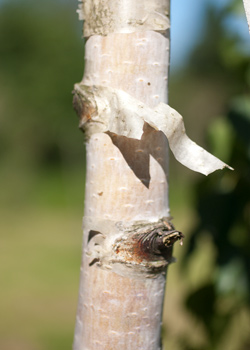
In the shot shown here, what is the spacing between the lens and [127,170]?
25.4 inches

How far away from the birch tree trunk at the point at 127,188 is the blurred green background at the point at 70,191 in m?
0.55

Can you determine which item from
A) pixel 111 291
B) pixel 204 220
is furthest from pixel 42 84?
pixel 111 291

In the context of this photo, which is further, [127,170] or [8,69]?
[8,69]

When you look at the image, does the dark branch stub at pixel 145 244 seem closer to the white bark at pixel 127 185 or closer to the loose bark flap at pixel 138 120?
the white bark at pixel 127 185

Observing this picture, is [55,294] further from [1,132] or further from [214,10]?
[1,132]

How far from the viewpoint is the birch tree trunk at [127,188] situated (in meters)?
0.64

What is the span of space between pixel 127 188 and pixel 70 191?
8.72m

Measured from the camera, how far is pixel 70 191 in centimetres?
929

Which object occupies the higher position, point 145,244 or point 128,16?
point 128,16

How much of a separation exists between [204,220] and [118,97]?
2.30 feet

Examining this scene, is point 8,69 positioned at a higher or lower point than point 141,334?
higher

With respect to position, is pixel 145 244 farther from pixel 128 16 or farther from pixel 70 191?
pixel 70 191

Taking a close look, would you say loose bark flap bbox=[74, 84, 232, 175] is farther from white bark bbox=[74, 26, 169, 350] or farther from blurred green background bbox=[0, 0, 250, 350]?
blurred green background bbox=[0, 0, 250, 350]

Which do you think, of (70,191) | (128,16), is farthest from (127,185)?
(70,191)
